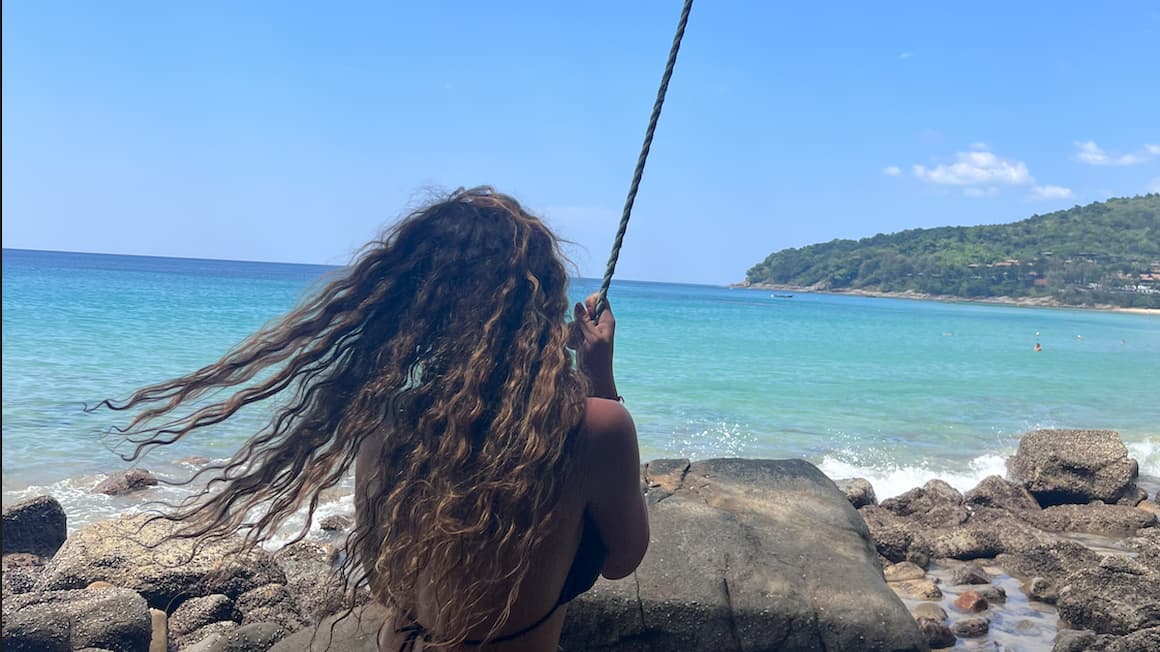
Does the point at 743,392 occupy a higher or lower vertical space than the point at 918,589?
lower

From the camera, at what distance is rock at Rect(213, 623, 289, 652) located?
4.62 m

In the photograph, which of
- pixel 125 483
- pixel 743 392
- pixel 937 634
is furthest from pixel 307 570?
pixel 743 392

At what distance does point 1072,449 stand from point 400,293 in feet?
33.2

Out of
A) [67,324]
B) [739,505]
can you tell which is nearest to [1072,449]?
[739,505]

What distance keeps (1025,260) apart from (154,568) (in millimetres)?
121838

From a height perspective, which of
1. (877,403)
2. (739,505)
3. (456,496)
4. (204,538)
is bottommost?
(877,403)

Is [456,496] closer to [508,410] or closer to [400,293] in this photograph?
[508,410]

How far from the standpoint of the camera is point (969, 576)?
22.9 feet

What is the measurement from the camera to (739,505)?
5660mm

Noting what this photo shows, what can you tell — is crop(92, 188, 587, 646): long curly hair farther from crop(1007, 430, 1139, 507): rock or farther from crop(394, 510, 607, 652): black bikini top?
crop(1007, 430, 1139, 507): rock

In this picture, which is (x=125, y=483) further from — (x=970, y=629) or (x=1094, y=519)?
(x=1094, y=519)

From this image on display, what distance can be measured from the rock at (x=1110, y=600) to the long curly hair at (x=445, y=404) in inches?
207

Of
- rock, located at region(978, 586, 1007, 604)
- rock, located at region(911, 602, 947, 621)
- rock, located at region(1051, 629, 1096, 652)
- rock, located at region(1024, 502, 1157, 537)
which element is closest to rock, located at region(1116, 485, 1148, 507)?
rock, located at region(1024, 502, 1157, 537)

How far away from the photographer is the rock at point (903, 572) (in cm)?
707
